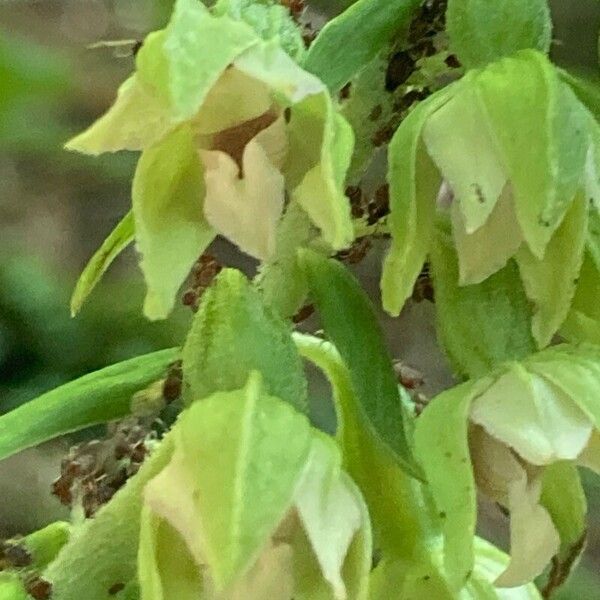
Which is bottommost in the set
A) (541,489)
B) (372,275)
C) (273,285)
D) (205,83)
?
(372,275)

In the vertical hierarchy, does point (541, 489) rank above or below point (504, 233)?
below

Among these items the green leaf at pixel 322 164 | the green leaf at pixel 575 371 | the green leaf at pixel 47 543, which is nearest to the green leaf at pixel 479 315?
the green leaf at pixel 575 371

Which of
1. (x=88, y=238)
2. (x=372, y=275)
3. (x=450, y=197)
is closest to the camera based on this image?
(x=450, y=197)

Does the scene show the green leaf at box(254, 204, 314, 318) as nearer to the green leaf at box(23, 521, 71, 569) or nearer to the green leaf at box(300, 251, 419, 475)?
the green leaf at box(300, 251, 419, 475)

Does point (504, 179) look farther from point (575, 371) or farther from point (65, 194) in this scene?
point (65, 194)

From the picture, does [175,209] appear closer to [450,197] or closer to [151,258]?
[151,258]

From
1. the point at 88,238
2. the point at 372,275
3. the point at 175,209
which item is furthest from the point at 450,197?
the point at 88,238

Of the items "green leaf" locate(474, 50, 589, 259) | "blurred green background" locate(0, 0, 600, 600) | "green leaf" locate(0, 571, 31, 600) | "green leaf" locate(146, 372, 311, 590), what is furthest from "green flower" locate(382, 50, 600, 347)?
"blurred green background" locate(0, 0, 600, 600)

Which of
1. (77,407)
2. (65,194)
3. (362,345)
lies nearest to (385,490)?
(362,345)
